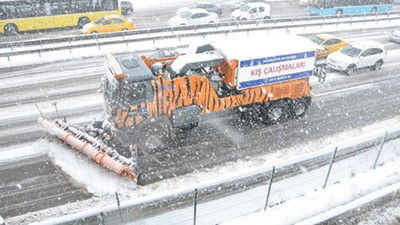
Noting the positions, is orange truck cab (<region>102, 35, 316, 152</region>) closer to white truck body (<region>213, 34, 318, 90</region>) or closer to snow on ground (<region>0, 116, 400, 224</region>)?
white truck body (<region>213, 34, 318, 90</region>)

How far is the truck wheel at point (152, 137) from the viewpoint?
12.0 metres

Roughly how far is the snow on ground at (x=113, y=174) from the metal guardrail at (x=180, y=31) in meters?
10.3

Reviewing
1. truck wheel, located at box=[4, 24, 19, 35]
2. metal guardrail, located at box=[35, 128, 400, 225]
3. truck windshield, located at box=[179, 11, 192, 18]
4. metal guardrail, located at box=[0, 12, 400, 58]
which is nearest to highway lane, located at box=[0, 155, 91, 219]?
metal guardrail, located at box=[35, 128, 400, 225]

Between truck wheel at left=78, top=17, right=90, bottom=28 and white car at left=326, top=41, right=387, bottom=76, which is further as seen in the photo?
truck wheel at left=78, top=17, right=90, bottom=28

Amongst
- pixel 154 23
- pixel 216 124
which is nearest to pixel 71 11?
pixel 154 23

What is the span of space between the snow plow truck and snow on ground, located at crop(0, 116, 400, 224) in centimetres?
42

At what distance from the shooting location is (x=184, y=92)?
11812mm

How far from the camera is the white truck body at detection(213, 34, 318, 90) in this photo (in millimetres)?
12180

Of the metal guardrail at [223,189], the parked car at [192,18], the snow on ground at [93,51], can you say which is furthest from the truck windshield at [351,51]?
the parked car at [192,18]

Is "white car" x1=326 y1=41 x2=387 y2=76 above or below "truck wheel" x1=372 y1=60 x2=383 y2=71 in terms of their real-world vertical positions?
above

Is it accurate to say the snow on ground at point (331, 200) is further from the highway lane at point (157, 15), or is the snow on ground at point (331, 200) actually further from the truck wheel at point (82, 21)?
the truck wheel at point (82, 21)

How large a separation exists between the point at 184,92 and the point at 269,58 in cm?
345

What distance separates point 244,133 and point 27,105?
9679 mm

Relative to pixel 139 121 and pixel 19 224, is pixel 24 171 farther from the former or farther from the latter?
pixel 139 121
